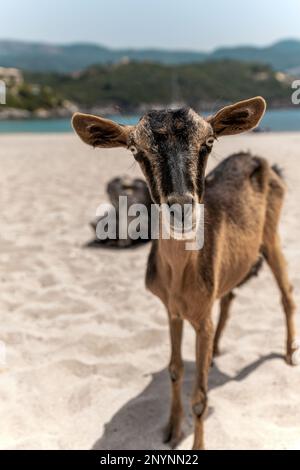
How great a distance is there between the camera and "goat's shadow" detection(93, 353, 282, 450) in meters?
3.44

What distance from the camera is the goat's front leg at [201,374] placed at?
3262 mm

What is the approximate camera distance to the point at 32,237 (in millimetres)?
8141

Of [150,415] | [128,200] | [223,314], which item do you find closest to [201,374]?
[150,415]

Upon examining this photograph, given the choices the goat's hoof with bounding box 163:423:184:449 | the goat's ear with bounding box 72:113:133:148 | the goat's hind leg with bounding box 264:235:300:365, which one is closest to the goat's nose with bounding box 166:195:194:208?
the goat's ear with bounding box 72:113:133:148

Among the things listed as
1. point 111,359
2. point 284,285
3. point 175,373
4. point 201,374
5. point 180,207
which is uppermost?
point 180,207

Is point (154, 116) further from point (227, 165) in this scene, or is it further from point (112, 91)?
point (112, 91)

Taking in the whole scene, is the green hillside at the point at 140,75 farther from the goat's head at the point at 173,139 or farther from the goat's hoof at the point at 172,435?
the goat's head at the point at 173,139

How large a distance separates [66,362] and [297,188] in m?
8.77

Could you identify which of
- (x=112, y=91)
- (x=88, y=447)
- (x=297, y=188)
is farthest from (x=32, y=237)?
(x=112, y=91)

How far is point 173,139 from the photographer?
2.40 metres

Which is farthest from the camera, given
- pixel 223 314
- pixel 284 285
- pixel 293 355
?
pixel 223 314

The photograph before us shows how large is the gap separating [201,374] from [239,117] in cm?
Answer: 182

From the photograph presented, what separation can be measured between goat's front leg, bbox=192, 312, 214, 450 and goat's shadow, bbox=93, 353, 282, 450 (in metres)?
0.32

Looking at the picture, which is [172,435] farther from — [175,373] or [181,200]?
[181,200]
